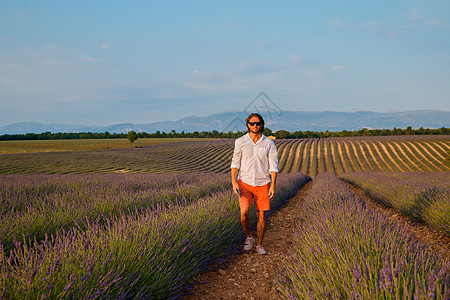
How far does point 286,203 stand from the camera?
26.7ft

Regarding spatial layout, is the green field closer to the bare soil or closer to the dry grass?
the dry grass

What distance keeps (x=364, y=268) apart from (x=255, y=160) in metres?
2.06

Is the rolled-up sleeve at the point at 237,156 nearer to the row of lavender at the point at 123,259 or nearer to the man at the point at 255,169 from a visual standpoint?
the man at the point at 255,169

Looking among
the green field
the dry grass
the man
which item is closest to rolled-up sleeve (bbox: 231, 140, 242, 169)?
the man

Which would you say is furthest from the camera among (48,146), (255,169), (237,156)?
(48,146)

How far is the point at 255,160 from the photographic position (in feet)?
11.8

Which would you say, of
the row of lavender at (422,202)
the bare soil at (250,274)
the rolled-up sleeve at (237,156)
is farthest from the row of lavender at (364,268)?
the row of lavender at (422,202)

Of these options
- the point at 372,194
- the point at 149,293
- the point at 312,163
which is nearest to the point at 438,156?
the point at 312,163

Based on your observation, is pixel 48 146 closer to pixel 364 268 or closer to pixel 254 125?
pixel 254 125

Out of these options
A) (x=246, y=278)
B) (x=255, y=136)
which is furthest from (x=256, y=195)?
(x=246, y=278)

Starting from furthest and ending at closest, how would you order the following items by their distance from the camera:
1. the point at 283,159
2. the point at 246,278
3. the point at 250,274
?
the point at 283,159
the point at 250,274
the point at 246,278

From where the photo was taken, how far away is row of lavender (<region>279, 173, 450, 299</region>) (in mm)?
1457

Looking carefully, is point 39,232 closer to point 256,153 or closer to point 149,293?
point 149,293

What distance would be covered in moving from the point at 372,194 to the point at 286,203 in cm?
349
